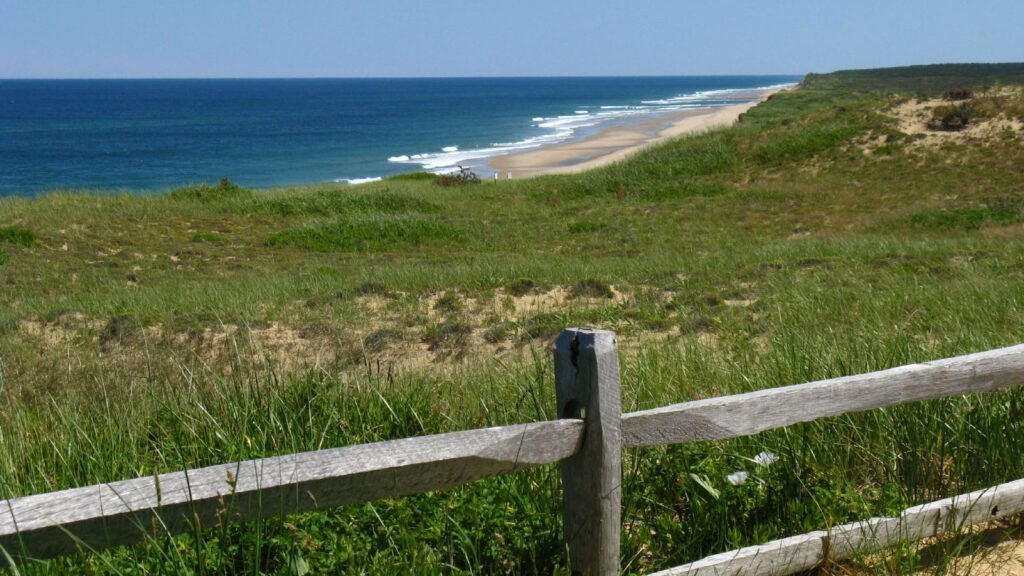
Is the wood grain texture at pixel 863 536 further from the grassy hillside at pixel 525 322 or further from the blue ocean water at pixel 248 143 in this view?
the blue ocean water at pixel 248 143

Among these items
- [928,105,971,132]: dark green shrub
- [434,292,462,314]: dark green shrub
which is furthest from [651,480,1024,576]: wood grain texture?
[928,105,971,132]: dark green shrub

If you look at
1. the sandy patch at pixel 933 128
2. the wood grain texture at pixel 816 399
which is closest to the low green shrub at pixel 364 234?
the sandy patch at pixel 933 128

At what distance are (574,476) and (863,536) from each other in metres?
1.30

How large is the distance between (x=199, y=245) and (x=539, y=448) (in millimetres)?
17529

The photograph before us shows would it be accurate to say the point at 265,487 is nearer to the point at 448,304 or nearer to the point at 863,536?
the point at 863,536

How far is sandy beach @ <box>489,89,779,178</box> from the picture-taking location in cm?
4850

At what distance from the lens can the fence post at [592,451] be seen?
2.73 metres

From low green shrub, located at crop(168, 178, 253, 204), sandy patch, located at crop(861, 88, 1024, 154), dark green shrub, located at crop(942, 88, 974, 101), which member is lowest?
low green shrub, located at crop(168, 178, 253, 204)

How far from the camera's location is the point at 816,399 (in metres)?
3.32

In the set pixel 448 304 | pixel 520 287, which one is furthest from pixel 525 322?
pixel 520 287

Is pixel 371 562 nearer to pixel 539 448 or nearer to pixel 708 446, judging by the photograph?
pixel 539 448

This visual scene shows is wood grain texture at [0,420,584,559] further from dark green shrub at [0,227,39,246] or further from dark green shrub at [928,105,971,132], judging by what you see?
dark green shrub at [928,105,971,132]

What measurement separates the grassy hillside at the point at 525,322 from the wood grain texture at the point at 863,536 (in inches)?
4.3

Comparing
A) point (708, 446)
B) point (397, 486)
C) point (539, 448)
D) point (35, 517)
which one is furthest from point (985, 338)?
point (35, 517)
